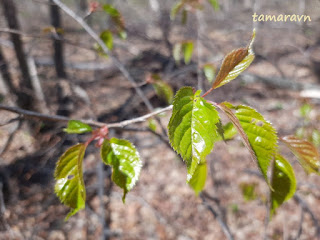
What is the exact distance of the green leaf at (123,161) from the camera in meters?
0.68

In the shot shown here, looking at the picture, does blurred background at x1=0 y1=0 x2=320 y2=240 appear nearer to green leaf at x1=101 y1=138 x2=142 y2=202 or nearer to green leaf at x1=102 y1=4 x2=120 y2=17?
green leaf at x1=102 y1=4 x2=120 y2=17

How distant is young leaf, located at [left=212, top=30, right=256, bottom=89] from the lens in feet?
1.90

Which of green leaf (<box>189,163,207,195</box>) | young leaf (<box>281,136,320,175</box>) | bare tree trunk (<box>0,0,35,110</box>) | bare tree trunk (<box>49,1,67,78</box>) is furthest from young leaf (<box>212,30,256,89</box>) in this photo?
bare tree trunk (<box>49,1,67,78</box>)

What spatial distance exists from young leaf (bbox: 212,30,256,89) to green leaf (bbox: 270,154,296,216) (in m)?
0.34

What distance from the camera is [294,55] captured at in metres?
5.36

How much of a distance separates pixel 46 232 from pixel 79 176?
1.85 metres

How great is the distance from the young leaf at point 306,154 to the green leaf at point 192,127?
0.34 meters

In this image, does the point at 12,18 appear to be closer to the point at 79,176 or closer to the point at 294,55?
the point at 79,176

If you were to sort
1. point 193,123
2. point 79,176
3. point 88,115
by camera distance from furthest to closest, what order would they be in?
point 88,115 → point 79,176 → point 193,123

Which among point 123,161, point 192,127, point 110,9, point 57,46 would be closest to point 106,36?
point 110,9

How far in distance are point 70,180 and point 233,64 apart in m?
0.57

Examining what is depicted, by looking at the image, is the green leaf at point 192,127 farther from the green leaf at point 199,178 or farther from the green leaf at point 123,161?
the green leaf at point 199,178

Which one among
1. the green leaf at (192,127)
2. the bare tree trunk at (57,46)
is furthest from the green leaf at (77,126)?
the bare tree trunk at (57,46)

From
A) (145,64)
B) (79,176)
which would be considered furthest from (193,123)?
(145,64)
